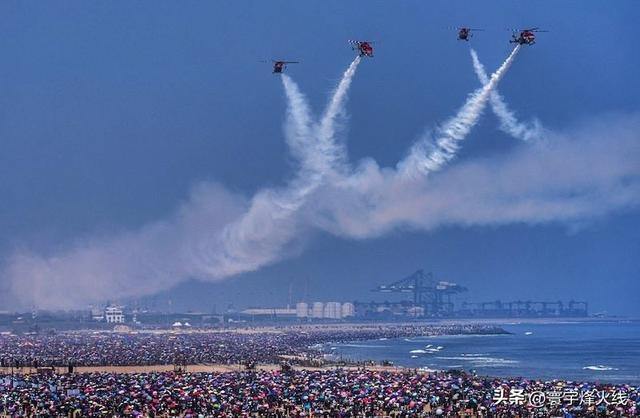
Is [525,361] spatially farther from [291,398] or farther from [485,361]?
[291,398]

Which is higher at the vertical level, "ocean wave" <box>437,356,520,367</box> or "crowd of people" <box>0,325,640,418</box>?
"ocean wave" <box>437,356,520,367</box>

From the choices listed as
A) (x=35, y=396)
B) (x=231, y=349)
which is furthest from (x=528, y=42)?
(x=231, y=349)

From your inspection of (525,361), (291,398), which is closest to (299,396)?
(291,398)

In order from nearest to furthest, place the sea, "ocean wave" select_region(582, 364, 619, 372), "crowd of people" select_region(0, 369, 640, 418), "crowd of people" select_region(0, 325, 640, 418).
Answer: "crowd of people" select_region(0, 369, 640, 418) → "crowd of people" select_region(0, 325, 640, 418) → the sea → "ocean wave" select_region(582, 364, 619, 372)

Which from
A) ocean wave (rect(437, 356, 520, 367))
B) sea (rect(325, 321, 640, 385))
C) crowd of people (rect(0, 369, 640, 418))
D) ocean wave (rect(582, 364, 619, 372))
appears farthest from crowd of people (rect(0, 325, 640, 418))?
ocean wave (rect(582, 364, 619, 372))

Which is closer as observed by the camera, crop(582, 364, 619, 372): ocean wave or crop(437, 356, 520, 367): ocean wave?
crop(582, 364, 619, 372): ocean wave

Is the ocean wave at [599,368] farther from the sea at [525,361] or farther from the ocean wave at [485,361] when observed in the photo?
the ocean wave at [485,361]

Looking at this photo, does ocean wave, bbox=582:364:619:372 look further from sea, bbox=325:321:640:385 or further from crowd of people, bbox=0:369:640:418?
crowd of people, bbox=0:369:640:418

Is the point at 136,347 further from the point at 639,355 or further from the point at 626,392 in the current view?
the point at 626,392
